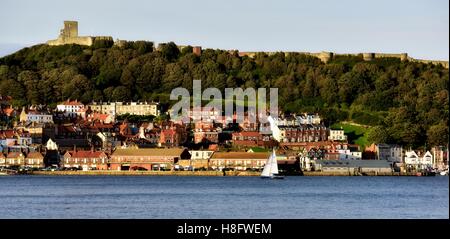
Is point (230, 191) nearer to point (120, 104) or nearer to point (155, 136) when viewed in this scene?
point (155, 136)

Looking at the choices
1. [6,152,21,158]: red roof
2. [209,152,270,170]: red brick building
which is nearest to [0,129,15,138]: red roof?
[6,152,21,158]: red roof

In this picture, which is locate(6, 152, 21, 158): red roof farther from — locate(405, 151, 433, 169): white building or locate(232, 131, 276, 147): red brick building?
locate(405, 151, 433, 169): white building

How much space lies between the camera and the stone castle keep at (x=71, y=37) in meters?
69.9

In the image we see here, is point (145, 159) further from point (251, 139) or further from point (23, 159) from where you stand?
point (251, 139)

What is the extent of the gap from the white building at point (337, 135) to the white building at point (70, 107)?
44.0 ft

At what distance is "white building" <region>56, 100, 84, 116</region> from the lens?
58.0 m

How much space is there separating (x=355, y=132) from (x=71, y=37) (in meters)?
23.1

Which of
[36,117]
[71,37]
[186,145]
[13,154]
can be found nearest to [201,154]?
[186,145]

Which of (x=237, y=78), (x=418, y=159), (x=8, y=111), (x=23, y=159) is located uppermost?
(x=237, y=78)

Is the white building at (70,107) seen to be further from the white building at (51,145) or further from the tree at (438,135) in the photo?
the tree at (438,135)

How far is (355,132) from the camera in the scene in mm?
54562

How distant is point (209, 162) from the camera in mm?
44969

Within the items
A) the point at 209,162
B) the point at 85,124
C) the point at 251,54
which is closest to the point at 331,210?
the point at 209,162

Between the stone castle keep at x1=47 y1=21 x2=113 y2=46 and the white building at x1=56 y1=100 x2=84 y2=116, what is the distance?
11.1 m
